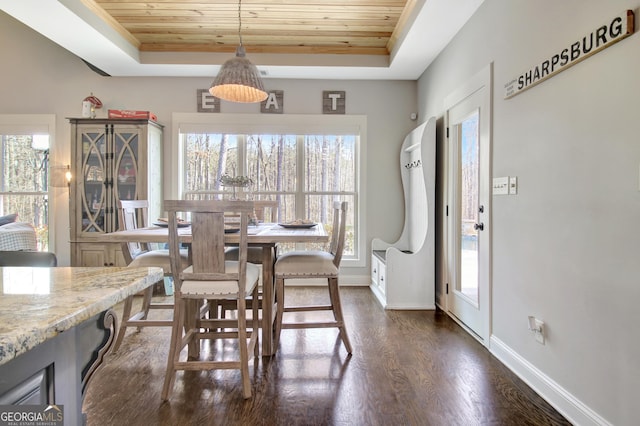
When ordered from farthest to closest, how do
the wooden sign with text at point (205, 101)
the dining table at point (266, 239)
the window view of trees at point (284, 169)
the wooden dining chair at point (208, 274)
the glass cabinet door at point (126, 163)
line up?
the window view of trees at point (284, 169) → the wooden sign with text at point (205, 101) → the glass cabinet door at point (126, 163) → the dining table at point (266, 239) → the wooden dining chair at point (208, 274)

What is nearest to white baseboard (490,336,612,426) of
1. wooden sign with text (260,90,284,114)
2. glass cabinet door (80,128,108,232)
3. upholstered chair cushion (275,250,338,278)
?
upholstered chair cushion (275,250,338,278)

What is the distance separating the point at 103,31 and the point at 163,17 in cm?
56

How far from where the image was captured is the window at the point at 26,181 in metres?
4.26

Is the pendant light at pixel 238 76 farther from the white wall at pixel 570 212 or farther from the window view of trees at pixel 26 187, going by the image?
the window view of trees at pixel 26 187

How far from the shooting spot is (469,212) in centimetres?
297

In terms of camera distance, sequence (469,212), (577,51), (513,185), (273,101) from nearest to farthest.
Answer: (577,51)
(513,185)
(469,212)
(273,101)

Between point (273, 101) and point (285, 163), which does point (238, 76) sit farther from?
point (285, 163)

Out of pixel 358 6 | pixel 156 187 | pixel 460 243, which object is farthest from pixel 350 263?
pixel 358 6

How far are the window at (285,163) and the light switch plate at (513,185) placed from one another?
2244mm

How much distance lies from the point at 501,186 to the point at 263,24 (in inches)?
106

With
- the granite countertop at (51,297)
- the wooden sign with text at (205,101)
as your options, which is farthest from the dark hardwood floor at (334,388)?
the wooden sign with text at (205,101)

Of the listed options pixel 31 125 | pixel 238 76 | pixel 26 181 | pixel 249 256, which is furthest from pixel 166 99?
pixel 249 256

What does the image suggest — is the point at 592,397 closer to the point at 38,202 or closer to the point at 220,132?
the point at 220,132

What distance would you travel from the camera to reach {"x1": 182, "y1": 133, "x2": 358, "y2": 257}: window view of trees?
4.40 metres
